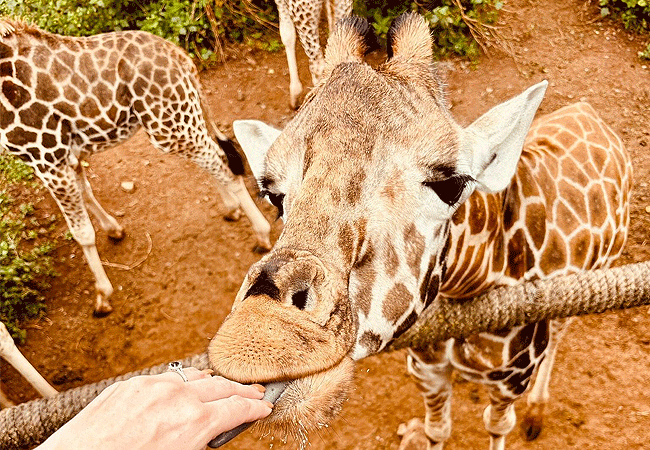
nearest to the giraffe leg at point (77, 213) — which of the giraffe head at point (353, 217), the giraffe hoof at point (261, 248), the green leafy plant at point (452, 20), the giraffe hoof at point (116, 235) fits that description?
the giraffe hoof at point (116, 235)

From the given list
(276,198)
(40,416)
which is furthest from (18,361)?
(276,198)

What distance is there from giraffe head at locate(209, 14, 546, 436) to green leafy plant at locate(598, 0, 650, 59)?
18.6 ft

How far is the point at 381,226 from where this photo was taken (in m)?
1.86

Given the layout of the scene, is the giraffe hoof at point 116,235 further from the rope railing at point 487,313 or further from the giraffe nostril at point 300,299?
the giraffe nostril at point 300,299

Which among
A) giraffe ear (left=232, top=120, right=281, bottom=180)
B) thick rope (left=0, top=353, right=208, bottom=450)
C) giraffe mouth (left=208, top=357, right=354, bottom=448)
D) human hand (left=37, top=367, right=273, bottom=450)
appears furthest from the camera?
giraffe ear (left=232, top=120, right=281, bottom=180)

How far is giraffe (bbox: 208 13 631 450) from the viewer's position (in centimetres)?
154

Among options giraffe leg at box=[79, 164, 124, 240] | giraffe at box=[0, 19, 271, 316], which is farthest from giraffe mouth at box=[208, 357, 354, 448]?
giraffe leg at box=[79, 164, 124, 240]

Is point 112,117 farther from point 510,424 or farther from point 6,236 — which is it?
point 510,424

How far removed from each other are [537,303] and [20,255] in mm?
5055

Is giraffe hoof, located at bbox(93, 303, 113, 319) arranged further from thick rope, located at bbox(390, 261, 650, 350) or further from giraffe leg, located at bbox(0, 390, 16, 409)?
thick rope, located at bbox(390, 261, 650, 350)

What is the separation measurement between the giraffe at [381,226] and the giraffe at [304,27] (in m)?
3.35

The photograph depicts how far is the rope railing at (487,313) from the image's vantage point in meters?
1.90

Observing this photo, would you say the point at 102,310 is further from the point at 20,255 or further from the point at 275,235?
the point at 275,235

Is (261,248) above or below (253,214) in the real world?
below
